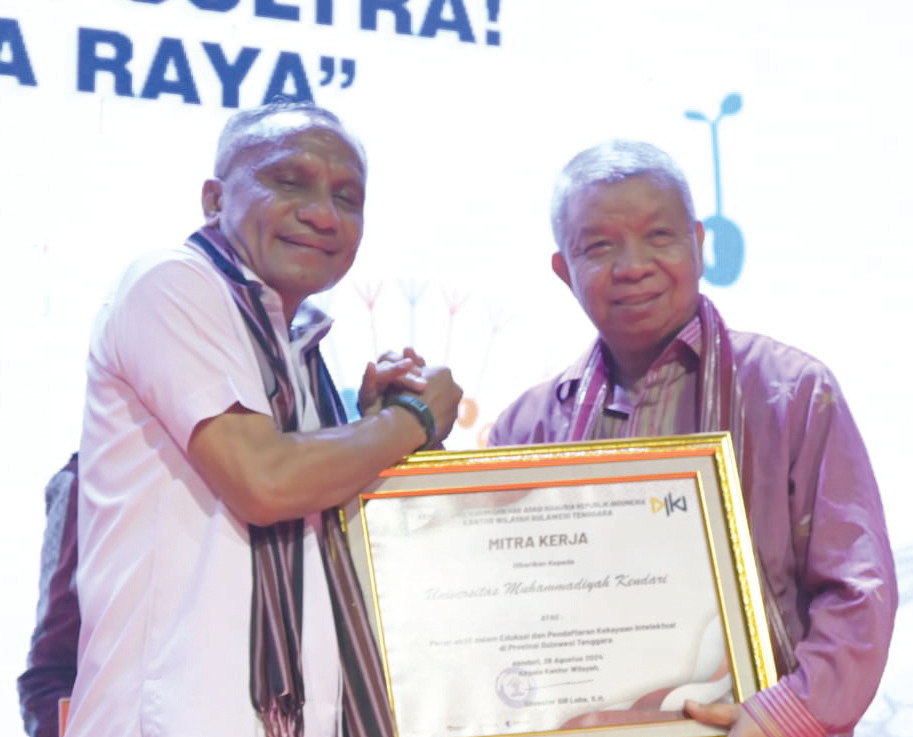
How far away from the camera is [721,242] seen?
12.2 ft

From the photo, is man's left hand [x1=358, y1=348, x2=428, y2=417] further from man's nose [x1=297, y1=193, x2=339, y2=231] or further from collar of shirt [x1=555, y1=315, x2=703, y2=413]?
collar of shirt [x1=555, y1=315, x2=703, y2=413]

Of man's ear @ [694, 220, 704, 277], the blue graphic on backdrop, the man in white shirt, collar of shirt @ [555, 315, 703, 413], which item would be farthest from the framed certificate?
the blue graphic on backdrop

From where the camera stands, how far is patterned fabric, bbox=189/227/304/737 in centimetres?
213

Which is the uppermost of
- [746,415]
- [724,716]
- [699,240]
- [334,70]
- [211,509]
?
[334,70]

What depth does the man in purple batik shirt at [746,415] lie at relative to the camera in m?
2.38

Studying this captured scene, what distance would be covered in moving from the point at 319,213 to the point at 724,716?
3.67ft

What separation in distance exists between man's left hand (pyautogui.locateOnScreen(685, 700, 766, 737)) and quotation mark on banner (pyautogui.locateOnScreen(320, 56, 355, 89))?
1871mm

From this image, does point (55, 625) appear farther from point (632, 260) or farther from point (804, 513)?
point (804, 513)

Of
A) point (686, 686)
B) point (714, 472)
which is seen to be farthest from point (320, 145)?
point (686, 686)

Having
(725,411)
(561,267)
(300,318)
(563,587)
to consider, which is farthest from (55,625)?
(725,411)

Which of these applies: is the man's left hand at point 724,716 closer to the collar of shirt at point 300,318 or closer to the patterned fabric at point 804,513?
the patterned fabric at point 804,513

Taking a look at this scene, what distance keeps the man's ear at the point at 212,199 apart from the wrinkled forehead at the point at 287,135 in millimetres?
34

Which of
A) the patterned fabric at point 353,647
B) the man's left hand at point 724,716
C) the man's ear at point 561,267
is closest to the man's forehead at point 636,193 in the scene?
the man's ear at point 561,267

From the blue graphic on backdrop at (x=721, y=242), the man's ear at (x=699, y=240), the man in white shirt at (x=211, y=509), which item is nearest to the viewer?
the man in white shirt at (x=211, y=509)
